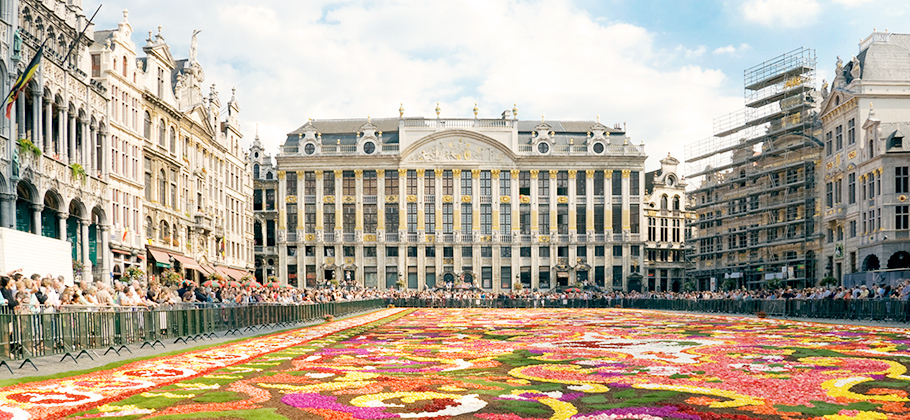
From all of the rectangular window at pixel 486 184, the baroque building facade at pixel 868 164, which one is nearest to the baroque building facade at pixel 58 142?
the baroque building facade at pixel 868 164

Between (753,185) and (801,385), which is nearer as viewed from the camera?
(801,385)

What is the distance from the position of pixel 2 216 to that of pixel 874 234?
139ft

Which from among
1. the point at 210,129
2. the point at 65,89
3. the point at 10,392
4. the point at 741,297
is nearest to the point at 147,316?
the point at 10,392

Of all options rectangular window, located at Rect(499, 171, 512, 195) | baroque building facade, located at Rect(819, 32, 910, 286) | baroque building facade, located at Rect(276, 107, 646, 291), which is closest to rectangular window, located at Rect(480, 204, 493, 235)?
baroque building facade, located at Rect(276, 107, 646, 291)

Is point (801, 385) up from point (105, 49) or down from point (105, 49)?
down

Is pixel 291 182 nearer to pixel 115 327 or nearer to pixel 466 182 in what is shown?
pixel 466 182

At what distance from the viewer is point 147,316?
1756cm

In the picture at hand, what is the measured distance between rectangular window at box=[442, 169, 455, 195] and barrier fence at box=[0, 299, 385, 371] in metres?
60.5

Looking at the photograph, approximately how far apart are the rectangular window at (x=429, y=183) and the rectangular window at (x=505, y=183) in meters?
6.59

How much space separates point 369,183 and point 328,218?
537 cm

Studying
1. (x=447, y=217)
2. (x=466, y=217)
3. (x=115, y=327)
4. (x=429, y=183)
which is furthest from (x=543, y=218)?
(x=115, y=327)

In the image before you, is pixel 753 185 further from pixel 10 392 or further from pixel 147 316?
pixel 10 392

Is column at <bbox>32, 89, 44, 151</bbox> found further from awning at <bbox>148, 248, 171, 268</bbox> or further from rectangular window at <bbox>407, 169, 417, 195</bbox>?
rectangular window at <bbox>407, 169, 417, 195</bbox>

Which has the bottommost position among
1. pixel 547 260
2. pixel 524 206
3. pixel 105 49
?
pixel 547 260
